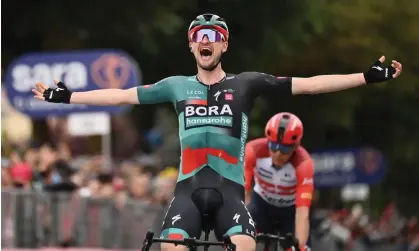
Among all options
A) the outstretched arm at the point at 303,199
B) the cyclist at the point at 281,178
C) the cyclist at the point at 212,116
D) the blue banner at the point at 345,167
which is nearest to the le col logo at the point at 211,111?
the cyclist at the point at 212,116

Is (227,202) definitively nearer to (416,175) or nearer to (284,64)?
(284,64)

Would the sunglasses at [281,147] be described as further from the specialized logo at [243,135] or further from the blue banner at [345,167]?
the blue banner at [345,167]

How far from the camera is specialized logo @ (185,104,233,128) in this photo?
10727 mm

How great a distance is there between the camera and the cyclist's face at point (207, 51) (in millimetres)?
10711

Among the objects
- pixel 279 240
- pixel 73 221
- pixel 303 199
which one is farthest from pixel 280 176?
pixel 73 221

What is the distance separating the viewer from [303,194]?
13.2m

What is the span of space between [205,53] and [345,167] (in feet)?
83.7

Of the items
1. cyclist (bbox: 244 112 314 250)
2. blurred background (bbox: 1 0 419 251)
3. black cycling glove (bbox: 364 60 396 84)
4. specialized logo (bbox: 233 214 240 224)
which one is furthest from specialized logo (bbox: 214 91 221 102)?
blurred background (bbox: 1 0 419 251)

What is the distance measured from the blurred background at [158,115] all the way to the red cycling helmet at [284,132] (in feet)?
14.8

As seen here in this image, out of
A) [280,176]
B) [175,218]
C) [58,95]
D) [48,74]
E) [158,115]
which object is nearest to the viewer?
[175,218]

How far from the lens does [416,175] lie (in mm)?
45219

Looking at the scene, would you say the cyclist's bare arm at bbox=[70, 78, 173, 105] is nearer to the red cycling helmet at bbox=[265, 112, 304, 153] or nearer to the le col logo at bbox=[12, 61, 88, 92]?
the red cycling helmet at bbox=[265, 112, 304, 153]

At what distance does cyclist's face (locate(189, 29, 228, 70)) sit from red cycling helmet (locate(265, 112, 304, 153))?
2.47 m

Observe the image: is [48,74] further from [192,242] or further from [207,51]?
[192,242]
